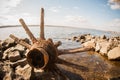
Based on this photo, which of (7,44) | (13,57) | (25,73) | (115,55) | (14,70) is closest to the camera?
(25,73)

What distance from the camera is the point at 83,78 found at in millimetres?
7324

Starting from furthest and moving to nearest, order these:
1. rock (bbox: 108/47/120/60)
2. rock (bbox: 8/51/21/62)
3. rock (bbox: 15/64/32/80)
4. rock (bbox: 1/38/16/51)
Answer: rock (bbox: 108/47/120/60)
rock (bbox: 1/38/16/51)
rock (bbox: 8/51/21/62)
rock (bbox: 15/64/32/80)

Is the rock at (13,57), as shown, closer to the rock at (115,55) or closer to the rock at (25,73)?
the rock at (25,73)

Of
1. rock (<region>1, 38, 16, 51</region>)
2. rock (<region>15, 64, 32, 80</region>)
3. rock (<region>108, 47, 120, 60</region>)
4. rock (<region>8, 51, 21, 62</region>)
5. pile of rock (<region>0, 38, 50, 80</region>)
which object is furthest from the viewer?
rock (<region>108, 47, 120, 60</region>)

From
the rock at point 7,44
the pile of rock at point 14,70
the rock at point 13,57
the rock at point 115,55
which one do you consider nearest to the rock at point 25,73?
the pile of rock at point 14,70

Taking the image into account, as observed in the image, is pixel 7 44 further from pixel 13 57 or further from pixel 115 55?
pixel 115 55

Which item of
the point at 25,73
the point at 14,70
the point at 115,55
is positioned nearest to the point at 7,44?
the point at 14,70

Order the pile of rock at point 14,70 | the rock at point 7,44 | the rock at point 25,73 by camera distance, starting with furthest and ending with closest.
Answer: the rock at point 7,44 → the rock at point 25,73 → the pile of rock at point 14,70

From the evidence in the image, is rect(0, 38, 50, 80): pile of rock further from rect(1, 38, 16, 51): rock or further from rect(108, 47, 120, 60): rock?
rect(108, 47, 120, 60): rock

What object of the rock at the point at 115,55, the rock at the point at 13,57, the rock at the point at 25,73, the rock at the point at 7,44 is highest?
the rock at the point at 7,44

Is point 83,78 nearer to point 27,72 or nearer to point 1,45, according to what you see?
point 27,72

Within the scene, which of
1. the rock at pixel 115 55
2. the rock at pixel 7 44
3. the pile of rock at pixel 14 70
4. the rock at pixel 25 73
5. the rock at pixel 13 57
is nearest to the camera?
the pile of rock at pixel 14 70

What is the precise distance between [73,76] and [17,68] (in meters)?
2.66

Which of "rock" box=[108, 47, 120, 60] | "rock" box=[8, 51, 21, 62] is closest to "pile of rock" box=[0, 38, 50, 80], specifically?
"rock" box=[8, 51, 21, 62]
